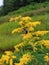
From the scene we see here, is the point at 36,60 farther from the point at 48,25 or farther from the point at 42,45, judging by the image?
the point at 48,25

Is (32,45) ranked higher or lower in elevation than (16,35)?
higher

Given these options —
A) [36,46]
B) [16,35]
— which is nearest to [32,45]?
[36,46]

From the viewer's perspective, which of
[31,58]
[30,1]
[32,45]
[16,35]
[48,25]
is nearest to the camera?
[31,58]

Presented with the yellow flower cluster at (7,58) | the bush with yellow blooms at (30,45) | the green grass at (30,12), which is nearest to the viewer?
the bush with yellow blooms at (30,45)

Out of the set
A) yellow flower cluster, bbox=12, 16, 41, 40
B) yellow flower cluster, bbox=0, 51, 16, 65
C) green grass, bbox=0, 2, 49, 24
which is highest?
yellow flower cluster, bbox=12, 16, 41, 40

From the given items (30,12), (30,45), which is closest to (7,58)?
(30,45)

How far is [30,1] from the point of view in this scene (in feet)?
156

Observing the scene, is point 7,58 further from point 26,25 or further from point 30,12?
point 30,12

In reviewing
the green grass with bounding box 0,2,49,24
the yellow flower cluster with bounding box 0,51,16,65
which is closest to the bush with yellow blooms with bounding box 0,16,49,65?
the yellow flower cluster with bounding box 0,51,16,65

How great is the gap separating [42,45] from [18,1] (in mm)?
39278

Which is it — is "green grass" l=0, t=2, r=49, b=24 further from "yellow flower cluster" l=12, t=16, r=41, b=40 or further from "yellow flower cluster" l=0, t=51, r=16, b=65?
"yellow flower cluster" l=0, t=51, r=16, b=65

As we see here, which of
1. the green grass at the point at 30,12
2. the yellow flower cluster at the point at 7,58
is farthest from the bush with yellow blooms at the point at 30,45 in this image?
the green grass at the point at 30,12

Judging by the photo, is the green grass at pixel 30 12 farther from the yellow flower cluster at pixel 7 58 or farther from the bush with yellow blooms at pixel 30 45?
the yellow flower cluster at pixel 7 58

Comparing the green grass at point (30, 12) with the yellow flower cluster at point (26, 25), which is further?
the green grass at point (30, 12)
